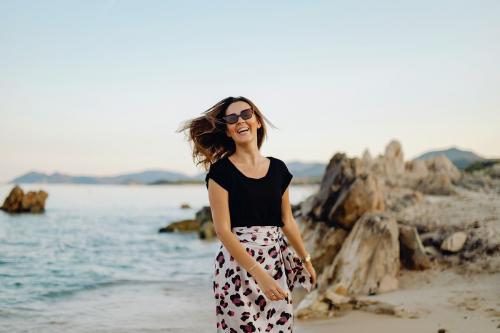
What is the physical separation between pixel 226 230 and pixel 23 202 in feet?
171

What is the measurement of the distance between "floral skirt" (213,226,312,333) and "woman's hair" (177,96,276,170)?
832 millimetres

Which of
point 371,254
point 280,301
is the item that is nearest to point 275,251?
point 280,301

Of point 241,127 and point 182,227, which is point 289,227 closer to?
point 241,127

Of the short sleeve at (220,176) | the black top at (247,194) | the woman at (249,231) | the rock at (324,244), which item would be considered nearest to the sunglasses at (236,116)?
the woman at (249,231)

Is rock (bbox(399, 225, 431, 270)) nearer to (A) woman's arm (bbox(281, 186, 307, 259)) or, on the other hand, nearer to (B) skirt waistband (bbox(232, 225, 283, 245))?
(A) woman's arm (bbox(281, 186, 307, 259))

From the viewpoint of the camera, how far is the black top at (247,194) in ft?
12.7

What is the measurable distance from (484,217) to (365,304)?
532cm

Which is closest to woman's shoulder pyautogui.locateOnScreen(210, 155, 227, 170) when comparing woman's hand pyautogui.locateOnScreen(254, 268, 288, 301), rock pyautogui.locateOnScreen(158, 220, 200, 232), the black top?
the black top

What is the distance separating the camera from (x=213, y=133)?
4.47m

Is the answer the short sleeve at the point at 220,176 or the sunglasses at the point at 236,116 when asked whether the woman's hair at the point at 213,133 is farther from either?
the short sleeve at the point at 220,176

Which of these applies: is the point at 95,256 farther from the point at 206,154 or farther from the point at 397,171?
the point at 397,171

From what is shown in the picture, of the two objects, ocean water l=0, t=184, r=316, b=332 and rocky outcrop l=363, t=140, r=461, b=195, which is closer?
ocean water l=0, t=184, r=316, b=332

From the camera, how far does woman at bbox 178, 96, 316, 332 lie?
3.78m

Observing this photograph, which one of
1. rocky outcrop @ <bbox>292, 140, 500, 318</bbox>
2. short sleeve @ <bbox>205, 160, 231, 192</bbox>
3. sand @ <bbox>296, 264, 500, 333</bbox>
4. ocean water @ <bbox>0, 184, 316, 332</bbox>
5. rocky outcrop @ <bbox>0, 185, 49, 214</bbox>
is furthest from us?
rocky outcrop @ <bbox>0, 185, 49, 214</bbox>
